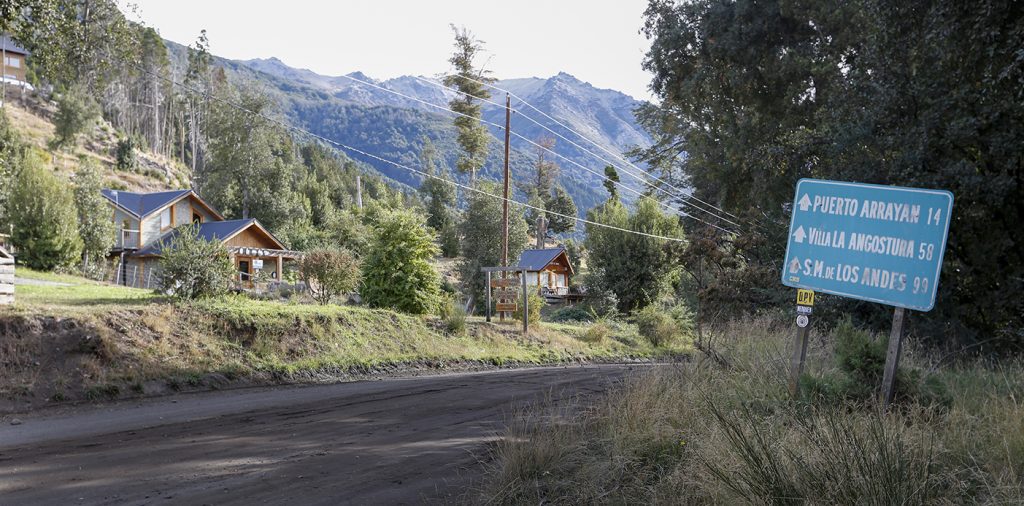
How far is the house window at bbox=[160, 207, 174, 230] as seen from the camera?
52.1 m

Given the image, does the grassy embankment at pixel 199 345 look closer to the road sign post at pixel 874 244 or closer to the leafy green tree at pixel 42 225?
the road sign post at pixel 874 244

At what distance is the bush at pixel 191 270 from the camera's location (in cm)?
1847

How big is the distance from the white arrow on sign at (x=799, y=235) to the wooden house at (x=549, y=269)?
4826 centimetres

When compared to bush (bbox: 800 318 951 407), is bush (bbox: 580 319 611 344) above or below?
below

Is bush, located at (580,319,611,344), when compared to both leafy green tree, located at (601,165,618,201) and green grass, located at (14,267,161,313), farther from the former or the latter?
leafy green tree, located at (601,165,618,201)

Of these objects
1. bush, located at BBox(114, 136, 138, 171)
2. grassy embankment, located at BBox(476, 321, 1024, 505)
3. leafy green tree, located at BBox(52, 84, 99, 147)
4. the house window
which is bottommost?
grassy embankment, located at BBox(476, 321, 1024, 505)

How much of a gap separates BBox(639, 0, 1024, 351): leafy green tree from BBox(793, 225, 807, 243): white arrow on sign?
481 centimetres

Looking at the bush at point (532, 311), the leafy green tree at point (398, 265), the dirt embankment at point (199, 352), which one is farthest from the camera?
the bush at point (532, 311)

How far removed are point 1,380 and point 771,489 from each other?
12911mm

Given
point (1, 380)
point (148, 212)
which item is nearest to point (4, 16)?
point (1, 380)

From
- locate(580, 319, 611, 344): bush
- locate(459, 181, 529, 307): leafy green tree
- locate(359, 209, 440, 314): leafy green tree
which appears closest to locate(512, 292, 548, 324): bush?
locate(580, 319, 611, 344): bush

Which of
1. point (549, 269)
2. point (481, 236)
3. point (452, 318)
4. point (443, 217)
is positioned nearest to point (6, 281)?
point (452, 318)

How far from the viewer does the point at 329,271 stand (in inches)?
992

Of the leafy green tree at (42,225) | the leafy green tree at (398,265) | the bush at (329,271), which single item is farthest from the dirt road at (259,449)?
the leafy green tree at (42,225)
